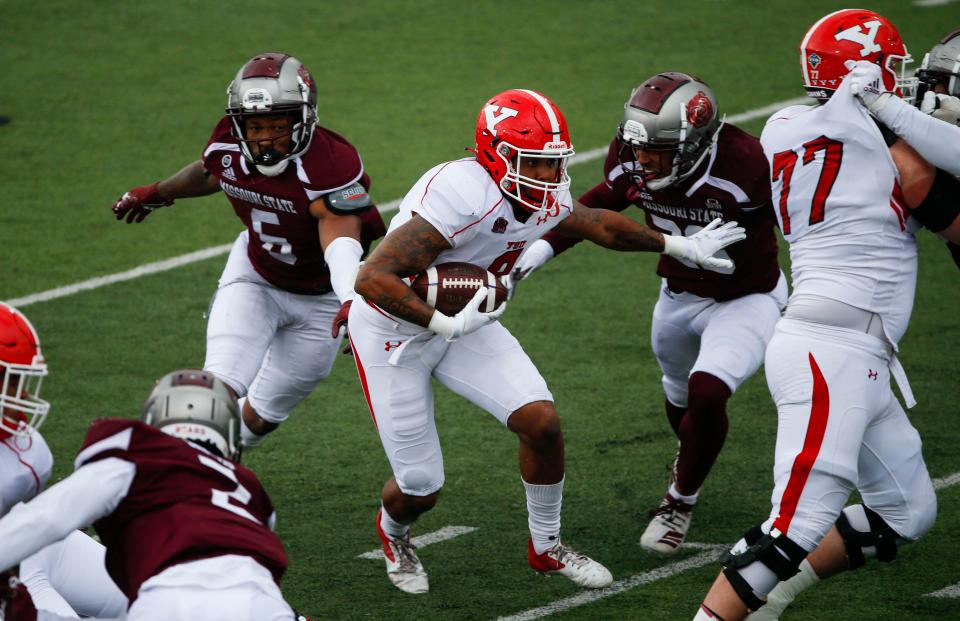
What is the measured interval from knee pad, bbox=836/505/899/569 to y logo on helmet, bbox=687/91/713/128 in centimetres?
160

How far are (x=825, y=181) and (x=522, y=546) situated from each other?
202 cm

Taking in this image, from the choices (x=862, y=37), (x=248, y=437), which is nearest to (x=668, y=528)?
(x=248, y=437)

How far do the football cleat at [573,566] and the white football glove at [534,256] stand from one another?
1.11 meters

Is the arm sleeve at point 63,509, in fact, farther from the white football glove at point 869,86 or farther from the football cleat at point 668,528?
the football cleat at point 668,528

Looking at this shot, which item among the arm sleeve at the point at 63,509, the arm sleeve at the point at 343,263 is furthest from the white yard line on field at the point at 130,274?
the arm sleeve at the point at 63,509

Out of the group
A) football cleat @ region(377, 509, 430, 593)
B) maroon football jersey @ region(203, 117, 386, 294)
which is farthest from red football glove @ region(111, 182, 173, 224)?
football cleat @ region(377, 509, 430, 593)

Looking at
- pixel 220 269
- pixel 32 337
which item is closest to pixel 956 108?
pixel 32 337

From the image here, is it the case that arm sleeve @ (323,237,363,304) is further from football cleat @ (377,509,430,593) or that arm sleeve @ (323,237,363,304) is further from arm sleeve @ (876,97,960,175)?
arm sleeve @ (876,97,960,175)

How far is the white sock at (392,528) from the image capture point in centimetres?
533

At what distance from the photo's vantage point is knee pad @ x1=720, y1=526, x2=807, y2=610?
436 centimetres

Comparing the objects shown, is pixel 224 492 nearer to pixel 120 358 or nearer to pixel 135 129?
pixel 120 358

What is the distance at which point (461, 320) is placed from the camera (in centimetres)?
484

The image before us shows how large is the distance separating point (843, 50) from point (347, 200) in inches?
81.9

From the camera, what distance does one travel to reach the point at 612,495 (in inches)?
242
